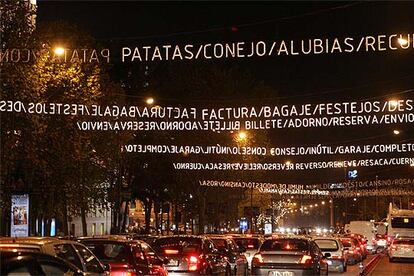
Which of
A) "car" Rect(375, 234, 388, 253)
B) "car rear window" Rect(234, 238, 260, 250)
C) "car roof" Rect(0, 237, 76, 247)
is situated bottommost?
"car" Rect(375, 234, 388, 253)

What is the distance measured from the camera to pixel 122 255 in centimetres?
1469

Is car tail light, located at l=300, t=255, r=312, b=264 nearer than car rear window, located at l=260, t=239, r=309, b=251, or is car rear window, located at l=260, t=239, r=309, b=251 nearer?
car tail light, located at l=300, t=255, r=312, b=264

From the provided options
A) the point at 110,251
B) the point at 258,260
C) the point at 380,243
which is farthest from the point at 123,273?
the point at 380,243

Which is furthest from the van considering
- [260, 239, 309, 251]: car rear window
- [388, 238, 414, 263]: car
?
[260, 239, 309, 251]: car rear window

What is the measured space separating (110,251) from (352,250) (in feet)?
79.5

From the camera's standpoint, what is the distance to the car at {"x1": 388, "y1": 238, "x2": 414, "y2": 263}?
3966 centimetres

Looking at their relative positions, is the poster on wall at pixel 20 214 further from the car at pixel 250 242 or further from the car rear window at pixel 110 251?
the car rear window at pixel 110 251

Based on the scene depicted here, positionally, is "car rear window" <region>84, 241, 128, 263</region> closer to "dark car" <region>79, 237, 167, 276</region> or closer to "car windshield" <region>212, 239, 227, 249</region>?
"dark car" <region>79, 237, 167, 276</region>

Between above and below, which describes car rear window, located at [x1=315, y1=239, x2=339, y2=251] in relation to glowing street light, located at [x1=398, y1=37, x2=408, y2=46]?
below

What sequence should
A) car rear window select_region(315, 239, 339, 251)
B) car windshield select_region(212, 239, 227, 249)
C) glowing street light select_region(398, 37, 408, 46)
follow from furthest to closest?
1. car rear window select_region(315, 239, 339, 251)
2. car windshield select_region(212, 239, 227, 249)
3. glowing street light select_region(398, 37, 408, 46)

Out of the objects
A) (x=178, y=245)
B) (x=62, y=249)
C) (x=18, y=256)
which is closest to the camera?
(x=18, y=256)

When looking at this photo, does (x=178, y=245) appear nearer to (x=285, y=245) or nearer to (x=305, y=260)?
(x=285, y=245)

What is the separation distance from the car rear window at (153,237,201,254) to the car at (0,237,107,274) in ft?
22.2

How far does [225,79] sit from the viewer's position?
46.1m
